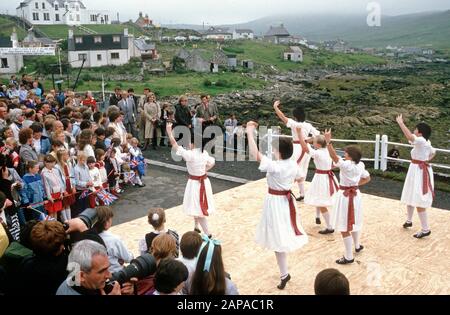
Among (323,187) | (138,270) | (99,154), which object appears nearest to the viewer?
(138,270)

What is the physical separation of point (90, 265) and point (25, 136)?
575cm

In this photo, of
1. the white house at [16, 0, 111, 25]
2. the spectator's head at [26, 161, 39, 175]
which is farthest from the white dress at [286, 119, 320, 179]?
the white house at [16, 0, 111, 25]

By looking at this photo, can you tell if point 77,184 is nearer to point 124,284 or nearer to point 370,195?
point 124,284

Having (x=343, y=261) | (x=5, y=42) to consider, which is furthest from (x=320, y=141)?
(x=5, y=42)

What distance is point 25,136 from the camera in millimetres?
8609

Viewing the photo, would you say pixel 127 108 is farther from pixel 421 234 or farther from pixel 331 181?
pixel 421 234

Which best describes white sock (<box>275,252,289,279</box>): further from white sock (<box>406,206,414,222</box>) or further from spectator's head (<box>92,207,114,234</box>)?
white sock (<box>406,206,414,222</box>)

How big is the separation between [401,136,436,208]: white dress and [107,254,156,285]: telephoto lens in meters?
5.53

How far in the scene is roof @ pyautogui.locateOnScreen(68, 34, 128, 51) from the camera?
7213 cm

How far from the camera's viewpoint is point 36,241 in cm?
392

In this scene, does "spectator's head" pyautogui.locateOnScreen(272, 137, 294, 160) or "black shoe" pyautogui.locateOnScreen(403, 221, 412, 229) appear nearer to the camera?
"spectator's head" pyautogui.locateOnScreen(272, 137, 294, 160)

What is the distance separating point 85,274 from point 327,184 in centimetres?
559

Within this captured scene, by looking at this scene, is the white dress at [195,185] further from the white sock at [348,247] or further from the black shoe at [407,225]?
the black shoe at [407,225]
